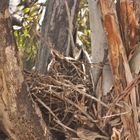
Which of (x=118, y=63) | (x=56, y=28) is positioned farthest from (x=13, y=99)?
(x=56, y=28)

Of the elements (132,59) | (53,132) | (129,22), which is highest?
(129,22)

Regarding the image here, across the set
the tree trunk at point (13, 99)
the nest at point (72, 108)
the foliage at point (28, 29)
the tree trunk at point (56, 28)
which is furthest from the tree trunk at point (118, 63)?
the foliage at point (28, 29)

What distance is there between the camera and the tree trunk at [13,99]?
1336mm

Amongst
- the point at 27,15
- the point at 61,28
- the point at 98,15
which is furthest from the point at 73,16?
the point at 27,15

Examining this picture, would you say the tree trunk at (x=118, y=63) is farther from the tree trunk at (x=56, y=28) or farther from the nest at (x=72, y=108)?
the tree trunk at (x=56, y=28)

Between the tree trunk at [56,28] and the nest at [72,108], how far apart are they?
36 cm

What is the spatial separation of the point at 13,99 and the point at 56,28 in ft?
2.38

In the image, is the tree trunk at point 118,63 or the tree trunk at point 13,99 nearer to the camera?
the tree trunk at point 13,99

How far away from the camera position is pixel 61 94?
1525mm

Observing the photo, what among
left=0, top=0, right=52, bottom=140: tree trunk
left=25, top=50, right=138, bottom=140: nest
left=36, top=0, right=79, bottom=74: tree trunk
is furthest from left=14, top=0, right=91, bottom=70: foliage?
left=0, top=0, right=52, bottom=140: tree trunk

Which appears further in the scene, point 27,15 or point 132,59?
point 27,15

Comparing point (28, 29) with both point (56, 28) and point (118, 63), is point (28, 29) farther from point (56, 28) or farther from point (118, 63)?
point (118, 63)

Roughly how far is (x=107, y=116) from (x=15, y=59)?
35 centimetres

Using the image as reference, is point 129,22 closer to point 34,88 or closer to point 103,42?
point 103,42
